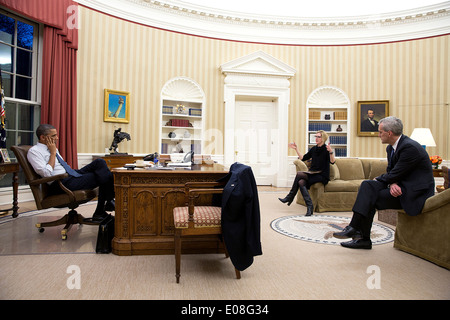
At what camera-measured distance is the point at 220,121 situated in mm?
7648

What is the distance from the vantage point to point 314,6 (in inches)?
311

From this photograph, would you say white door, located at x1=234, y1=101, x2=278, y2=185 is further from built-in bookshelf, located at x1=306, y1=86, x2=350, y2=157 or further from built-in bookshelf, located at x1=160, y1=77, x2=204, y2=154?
built-in bookshelf, located at x1=160, y1=77, x2=204, y2=154

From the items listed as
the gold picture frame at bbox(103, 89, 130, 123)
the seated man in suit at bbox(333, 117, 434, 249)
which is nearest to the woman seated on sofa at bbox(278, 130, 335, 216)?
the seated man in suit at bbox(333, 117, 434, 249)

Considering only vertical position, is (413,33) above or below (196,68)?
above

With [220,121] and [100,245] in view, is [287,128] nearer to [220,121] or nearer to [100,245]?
[220,121]

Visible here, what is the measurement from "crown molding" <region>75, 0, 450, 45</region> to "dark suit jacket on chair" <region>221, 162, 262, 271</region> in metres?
5.90

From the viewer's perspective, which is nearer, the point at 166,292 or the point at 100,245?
the point at 166,292

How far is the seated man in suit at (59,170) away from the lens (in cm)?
317

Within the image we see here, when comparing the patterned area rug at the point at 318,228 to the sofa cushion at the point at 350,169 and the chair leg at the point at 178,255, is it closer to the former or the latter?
the sofa cushion at the point at 350,169

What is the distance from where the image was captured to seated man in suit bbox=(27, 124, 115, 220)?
3172 millimetres
